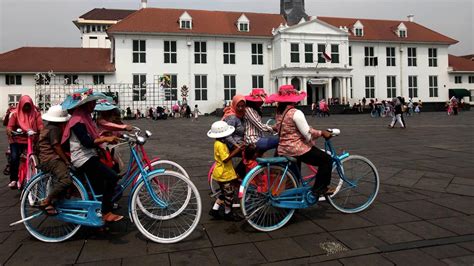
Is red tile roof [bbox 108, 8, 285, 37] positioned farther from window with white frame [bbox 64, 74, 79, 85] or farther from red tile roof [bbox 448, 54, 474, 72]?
red tile roof [bbox 448, 54, 474, 72]

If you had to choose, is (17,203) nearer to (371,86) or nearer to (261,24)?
(261,24)

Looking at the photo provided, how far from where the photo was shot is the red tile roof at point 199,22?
145 ft

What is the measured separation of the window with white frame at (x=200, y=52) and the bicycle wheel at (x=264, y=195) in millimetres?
42198

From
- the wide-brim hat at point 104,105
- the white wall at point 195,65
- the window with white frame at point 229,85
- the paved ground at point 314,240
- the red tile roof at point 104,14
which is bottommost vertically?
the paved ground at point 314,240

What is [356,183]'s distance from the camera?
548 centimetres

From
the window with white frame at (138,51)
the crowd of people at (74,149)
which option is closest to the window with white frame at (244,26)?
the window with white frame at (138,51)

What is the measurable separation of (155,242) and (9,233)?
191 centimetres

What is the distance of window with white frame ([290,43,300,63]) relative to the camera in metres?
46.7

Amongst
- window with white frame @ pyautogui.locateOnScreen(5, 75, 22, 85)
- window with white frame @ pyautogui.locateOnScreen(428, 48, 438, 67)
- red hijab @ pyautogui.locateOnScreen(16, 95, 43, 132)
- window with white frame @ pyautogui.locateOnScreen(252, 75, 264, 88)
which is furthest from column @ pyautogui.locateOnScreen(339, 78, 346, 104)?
red hijab @ pyautogui.locateOnScreen(16, 95, 43, 132)

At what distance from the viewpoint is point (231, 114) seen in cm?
557

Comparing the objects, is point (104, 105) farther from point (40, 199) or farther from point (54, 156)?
point (40, 199)

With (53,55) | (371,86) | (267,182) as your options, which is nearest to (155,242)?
(267,182)

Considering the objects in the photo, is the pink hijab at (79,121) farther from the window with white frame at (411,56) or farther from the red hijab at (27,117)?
the window with white frame at (411,56)

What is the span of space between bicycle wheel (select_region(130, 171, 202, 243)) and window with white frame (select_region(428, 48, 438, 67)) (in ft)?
188
